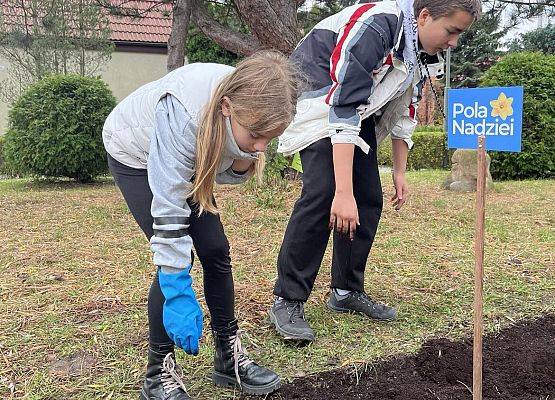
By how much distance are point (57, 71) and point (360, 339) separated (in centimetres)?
1264

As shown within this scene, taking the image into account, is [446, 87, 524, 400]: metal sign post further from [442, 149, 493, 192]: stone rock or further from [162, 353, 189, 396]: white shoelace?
[442, 149, 493, 192]: stone rock

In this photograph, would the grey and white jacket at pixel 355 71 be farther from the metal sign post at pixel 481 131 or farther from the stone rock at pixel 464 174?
the stone rock at pixel 464 174

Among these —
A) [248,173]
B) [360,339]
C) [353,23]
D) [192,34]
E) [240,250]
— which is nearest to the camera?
[248,173]

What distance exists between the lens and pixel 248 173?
2219mm

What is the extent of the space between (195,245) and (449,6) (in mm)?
1341

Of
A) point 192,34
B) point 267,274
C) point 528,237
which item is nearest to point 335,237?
point 267,274

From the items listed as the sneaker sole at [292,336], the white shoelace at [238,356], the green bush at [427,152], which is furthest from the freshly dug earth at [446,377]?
the green bush at [427,152]

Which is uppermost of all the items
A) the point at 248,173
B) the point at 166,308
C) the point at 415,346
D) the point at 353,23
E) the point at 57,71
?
the point at 57,71

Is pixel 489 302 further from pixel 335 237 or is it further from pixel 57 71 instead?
pixel 57 71

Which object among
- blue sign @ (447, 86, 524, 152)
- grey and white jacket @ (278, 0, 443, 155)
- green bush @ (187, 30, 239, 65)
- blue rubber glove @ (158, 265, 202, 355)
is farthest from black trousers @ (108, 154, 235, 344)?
green bush @ (187, 30, 239, 65)

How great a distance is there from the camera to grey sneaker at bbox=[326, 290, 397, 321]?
309 centimetres

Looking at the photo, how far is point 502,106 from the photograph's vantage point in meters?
2.03

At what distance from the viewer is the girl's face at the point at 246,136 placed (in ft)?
6.19

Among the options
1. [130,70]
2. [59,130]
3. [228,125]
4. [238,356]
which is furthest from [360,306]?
[130,70]
